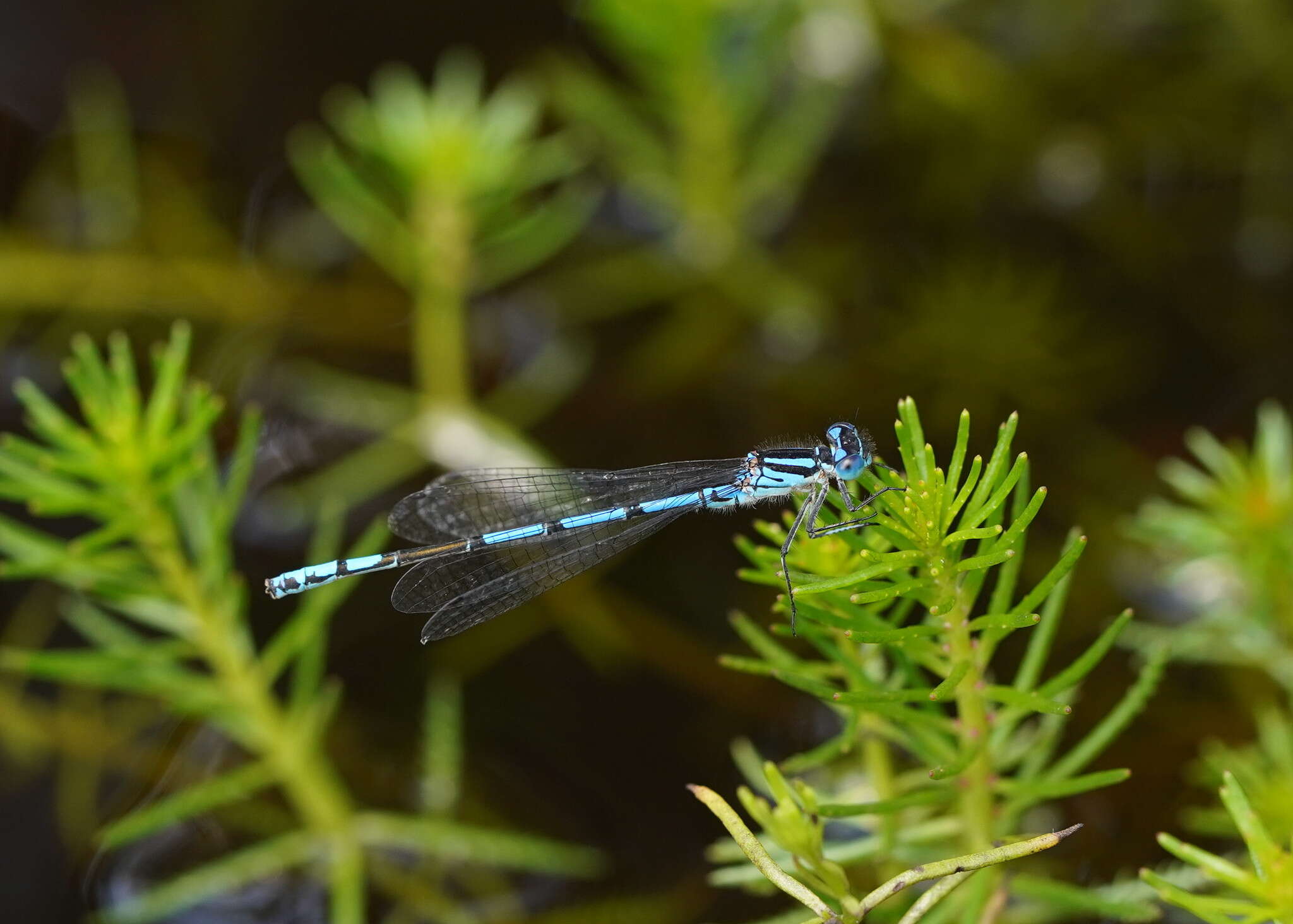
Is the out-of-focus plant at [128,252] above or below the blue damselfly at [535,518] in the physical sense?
above

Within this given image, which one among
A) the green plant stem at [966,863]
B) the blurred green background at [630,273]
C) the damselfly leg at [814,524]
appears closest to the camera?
the green plant stem at [966,863]

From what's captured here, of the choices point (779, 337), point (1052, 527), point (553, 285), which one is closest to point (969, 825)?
point (1052, 527)

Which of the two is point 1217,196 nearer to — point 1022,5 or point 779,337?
point 1022,5

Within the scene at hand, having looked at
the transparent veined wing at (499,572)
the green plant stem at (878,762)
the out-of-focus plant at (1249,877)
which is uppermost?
the transparent veined wing at (499,572)

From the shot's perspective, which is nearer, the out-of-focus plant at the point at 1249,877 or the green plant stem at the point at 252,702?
the out-of-focus plant at the point at 1249,877

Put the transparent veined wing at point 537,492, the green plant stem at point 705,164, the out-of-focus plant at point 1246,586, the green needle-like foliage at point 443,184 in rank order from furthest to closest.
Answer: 1. the green plant stem at point 705,164
2. the green needle-like foliage at point 443,184
3. the transparent veined wing at point 537,492
4. the out-of-focus plant at point 1246,586

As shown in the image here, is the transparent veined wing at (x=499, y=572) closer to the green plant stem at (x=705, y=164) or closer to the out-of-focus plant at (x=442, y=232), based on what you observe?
the out-of-focus plant at (x=442, y=232)

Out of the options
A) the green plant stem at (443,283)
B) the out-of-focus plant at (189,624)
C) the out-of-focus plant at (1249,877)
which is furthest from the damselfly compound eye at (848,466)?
the green plant stem at (443,283)

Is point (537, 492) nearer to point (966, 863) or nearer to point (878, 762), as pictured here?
point (878, 762)
